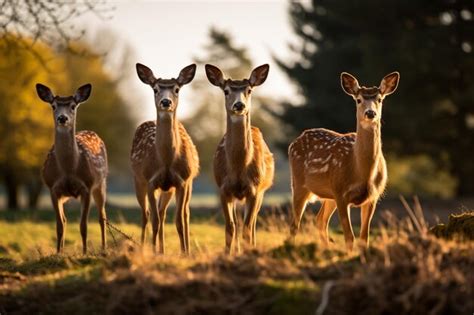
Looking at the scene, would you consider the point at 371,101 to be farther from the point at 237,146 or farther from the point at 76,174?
the point at 76,174

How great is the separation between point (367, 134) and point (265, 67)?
163 centimetres

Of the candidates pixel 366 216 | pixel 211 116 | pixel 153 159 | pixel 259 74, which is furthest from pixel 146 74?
pixel 211 116

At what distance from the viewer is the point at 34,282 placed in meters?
7.89

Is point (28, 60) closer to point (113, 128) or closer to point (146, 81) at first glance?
point (113, 128)

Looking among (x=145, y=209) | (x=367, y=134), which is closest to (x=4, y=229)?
(x=145, y=209)

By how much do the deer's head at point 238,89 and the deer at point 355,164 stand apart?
105cm

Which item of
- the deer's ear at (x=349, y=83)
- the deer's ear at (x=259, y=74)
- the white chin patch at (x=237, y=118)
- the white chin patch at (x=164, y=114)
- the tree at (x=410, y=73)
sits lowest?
the white chin patch at (x=237, y=118)

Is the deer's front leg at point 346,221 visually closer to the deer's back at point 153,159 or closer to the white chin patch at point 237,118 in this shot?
the white chin patch at point 237,118

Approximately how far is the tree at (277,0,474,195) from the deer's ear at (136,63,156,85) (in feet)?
54.5

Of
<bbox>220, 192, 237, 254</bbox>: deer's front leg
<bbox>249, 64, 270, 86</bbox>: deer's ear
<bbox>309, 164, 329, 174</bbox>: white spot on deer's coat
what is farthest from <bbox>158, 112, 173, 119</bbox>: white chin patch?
<bbox>309, 164, 329, 174</bbox>: white spot on deer's coat

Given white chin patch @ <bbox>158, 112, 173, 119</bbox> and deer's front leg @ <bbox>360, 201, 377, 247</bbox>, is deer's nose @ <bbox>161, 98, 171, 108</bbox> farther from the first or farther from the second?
deer's front leg @ <bbox>360, 201, 377, 247</bbox>

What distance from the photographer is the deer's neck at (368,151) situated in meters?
10.4

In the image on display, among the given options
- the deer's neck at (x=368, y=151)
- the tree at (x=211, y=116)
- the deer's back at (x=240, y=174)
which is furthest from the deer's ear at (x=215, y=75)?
the tree at (x=211, y=116)

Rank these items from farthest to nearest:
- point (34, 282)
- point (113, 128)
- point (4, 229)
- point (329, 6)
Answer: point (113, 128) < point (329, 6) < point (4, 229) < point (34, 282)
